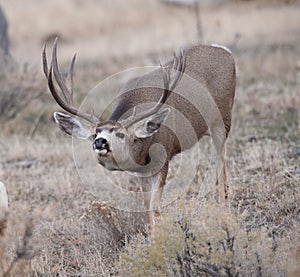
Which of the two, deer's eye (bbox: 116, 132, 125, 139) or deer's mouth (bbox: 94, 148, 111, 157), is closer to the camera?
deer's mouth (bbox: 94, 148, 111, 157)

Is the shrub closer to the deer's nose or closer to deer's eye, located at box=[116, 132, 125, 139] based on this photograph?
the deer's nose

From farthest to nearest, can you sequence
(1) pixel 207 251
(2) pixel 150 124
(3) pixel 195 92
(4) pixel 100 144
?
(3) pixel 195 92
(2) pixel 150 124
(4) pixel 100 144
(1) pixel 207 251

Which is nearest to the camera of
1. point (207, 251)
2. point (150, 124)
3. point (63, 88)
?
point (207, 251)

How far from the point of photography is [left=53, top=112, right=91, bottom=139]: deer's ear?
6.37 m

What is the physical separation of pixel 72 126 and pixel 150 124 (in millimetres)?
689

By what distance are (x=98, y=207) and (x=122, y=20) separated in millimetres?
21386

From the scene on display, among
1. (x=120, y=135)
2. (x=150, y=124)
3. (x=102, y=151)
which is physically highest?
(x=150, y=124)

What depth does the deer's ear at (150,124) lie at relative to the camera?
6301 millimetres

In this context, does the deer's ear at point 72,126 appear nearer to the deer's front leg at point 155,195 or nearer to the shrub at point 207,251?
the deer's front leg at point 155,195

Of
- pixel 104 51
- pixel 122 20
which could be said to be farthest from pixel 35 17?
pixel 104 51

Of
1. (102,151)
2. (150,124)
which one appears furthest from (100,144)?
(150,124)

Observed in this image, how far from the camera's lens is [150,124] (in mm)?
6344

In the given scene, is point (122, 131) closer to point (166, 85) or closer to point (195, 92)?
point (166, 85)

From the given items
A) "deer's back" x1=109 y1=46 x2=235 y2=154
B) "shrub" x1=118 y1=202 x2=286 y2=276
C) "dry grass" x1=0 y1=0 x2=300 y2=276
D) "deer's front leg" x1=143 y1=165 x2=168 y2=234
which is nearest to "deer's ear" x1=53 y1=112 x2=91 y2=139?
"deer's back" x1=109 y1=46 x2=235 y2=154
